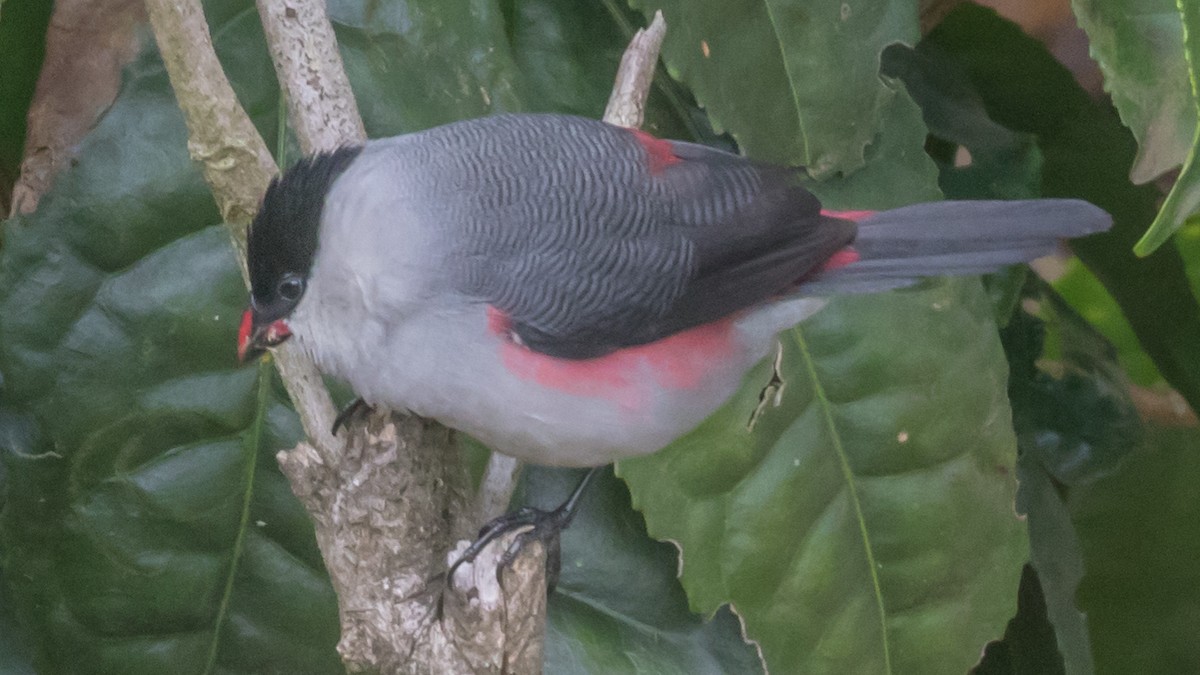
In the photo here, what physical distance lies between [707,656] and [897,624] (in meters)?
0.24

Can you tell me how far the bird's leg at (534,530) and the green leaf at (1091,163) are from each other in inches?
35.2

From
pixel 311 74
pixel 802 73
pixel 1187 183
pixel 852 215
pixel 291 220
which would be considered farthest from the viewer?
pixel 802 73

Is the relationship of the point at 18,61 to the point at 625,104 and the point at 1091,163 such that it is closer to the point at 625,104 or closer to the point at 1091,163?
the point at 625,104

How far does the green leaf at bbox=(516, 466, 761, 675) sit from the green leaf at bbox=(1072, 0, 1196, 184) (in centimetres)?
70

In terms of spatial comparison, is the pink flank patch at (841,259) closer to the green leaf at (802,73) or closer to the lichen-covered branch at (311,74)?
the green leaf at (802,73)

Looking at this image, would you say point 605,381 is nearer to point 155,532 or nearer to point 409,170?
point 409,170

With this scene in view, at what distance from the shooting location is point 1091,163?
5.61 feet

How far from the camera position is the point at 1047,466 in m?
1.80

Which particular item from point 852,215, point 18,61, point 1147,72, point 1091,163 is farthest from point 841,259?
point 18,61

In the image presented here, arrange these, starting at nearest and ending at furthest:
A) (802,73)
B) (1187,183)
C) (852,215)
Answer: (1187,183), (852,215), (802,73)

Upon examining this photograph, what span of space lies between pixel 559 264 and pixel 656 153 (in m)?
0.19

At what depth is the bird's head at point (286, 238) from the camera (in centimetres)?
100

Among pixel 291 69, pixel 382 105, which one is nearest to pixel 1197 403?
pixel 382 105

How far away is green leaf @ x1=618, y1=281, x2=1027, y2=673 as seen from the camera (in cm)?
136
